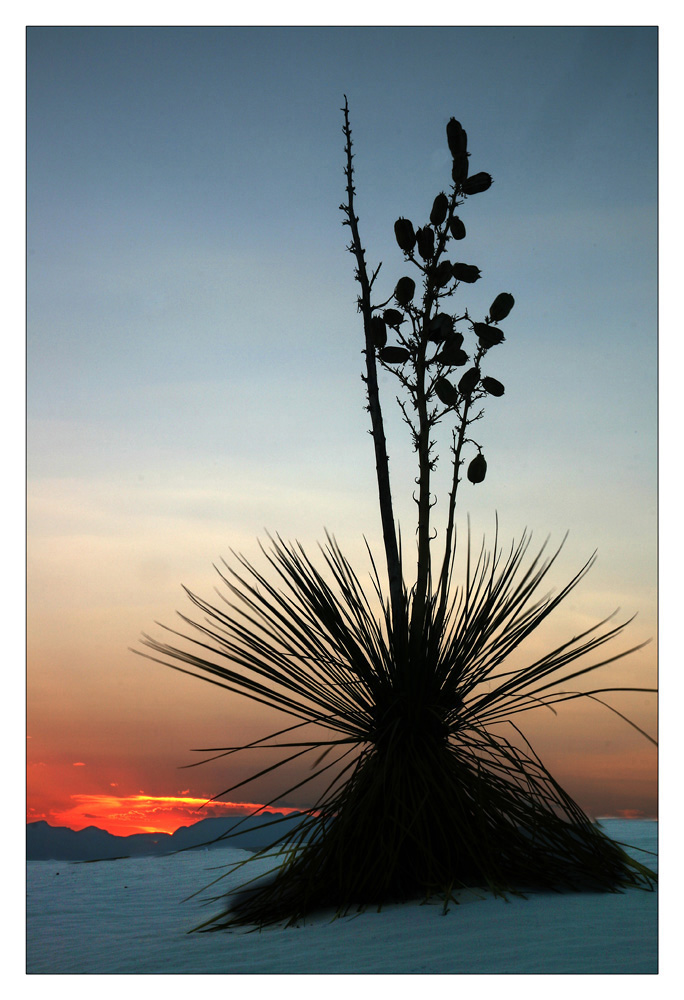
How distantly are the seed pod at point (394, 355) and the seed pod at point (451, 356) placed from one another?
0.39 ft

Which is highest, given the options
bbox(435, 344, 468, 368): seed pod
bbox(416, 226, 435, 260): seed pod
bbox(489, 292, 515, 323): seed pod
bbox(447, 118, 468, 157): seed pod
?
bbox(447, 118, 468, 157): seed pod

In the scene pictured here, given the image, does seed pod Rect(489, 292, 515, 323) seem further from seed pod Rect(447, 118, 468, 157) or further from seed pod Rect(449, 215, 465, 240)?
seed pod Rect(447, 118, 468, 157)

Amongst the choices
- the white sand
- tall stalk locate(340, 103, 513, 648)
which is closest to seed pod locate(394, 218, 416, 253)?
tall stalk locate(340, 103, 513, 648)

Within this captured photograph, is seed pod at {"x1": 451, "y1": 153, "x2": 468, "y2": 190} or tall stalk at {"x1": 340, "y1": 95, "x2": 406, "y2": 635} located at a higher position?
seed pod at {"x1": 451, "y1": 153, "x2": 468, "y2": 190}

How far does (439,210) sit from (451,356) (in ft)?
1.86

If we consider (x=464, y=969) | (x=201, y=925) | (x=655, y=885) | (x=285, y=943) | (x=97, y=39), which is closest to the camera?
(x=464, y=969)

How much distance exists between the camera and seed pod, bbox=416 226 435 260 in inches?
124

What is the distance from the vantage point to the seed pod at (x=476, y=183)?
3.21 m

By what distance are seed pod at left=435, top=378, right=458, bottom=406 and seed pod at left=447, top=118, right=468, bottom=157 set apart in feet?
2.90

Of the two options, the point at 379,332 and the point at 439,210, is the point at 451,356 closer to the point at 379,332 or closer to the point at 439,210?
the point at 379,332

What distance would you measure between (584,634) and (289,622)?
98 centimetres
